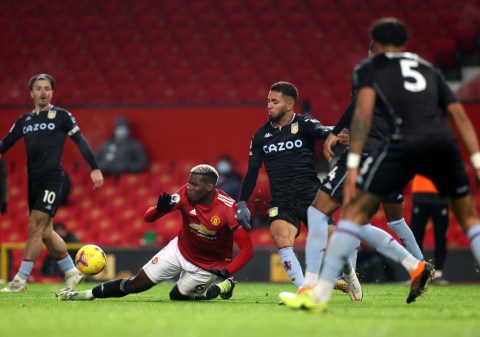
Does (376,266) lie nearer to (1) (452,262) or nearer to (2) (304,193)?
(1) (452,262)

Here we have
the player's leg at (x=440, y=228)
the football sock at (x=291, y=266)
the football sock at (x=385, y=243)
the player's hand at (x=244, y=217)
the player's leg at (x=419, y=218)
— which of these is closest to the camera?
the football sock at (x=385, y=243)

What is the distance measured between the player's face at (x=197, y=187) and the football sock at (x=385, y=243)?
1264 millimetres

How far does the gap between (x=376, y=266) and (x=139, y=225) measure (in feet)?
14.4

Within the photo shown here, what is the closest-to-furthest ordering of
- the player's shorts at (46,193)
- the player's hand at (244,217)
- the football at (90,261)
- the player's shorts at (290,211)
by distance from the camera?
the player's hand at (244,217) → the player's shorts at (290,211) → the football at (90,261) → the player's shorts at (46,193)

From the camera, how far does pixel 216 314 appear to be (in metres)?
6.05

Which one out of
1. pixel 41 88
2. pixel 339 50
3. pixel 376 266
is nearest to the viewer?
pixel 41 88

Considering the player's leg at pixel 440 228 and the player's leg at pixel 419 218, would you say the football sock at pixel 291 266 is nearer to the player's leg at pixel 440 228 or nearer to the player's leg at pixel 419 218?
the player's leg at pixel 419 218

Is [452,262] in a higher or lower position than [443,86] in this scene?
lower

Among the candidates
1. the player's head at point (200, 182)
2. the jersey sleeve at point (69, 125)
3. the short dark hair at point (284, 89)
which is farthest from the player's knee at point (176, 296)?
the jersey sleeve at point (69, 125)

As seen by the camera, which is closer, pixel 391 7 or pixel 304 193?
pixel 304 193

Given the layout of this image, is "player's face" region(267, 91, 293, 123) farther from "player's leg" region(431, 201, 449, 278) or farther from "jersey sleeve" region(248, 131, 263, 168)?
"player's leg" region(431, 201, 449, 278)

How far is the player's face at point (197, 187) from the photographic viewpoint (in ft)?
24.3

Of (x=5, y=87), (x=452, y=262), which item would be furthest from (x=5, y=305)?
(x=5, y=87)

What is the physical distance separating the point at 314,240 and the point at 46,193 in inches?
144
